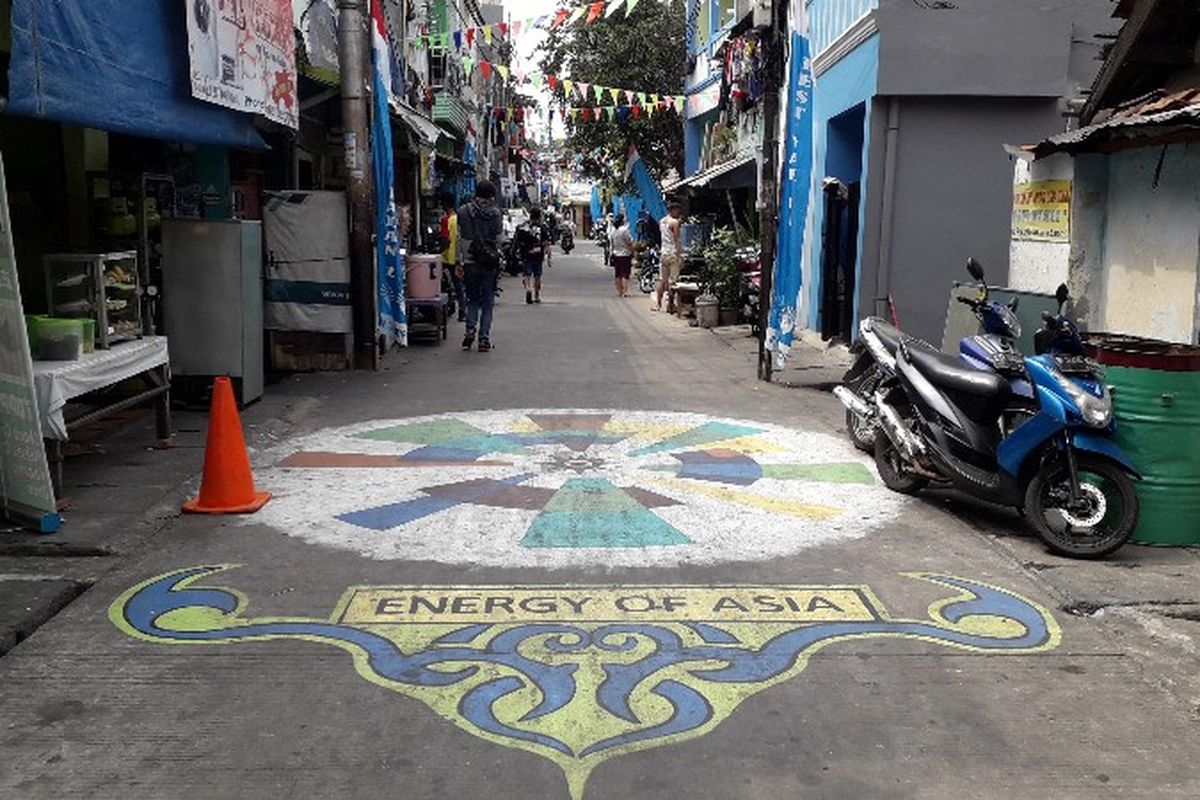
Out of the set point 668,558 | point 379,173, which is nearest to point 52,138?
point 379,173

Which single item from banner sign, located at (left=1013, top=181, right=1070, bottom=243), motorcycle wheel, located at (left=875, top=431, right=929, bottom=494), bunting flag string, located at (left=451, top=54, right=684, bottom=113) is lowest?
motorcycle wheel, located at (left=875, top=431, right=929, bottom=494)

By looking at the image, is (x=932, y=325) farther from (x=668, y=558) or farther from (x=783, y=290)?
(x=668, y=558)

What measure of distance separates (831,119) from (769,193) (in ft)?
14.8

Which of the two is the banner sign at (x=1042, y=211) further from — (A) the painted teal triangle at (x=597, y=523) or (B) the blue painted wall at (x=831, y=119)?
(A) the painted teal triangle at (x=597, y=523)

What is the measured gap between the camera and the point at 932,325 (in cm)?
1368

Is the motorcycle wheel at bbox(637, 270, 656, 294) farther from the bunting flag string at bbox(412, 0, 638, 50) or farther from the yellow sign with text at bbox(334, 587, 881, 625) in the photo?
the yellow sign with text at bbox(334, 587, 881, 625)

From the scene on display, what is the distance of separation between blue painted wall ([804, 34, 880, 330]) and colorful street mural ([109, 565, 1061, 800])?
9092 mm

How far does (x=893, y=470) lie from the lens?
7.73m

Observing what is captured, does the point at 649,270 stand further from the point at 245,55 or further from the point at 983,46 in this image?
the point at 245,55

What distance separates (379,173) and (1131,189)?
319 inches

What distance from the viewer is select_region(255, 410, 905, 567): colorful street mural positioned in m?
6.28

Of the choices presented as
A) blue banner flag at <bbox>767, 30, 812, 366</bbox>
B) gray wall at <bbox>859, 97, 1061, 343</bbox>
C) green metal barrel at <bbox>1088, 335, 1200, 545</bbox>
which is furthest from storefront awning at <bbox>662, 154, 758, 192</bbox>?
green metal barrel at <bbox>1088, 335, 1200, 545</bbox>

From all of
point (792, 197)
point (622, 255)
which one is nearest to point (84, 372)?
point (792, 197)

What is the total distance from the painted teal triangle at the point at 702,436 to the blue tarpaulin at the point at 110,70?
4386 millimetres
